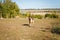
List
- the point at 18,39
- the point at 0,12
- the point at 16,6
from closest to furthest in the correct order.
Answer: the point at 18,39, the point at 0,12, the point at 16,6

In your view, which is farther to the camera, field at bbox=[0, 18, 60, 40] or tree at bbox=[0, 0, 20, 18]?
tree at bbox=[0, 0, 20, 18]

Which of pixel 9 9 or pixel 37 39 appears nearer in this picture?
pixel 37 39

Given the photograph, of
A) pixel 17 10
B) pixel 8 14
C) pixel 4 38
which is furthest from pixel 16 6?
pixel 4 38

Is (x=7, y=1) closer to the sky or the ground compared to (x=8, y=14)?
closer to the sky

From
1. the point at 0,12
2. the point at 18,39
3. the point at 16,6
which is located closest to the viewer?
the point at 18,39

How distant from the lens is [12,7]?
39531mm

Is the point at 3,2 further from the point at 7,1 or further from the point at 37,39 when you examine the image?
the point at 37,39

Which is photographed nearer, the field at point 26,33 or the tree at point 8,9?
the field at point 26,33

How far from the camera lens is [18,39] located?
11820 millimetres

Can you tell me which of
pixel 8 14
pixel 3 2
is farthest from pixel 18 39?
pixel 3 2

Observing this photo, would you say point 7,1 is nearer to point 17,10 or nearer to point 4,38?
point 17,10

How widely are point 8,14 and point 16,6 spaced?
12.2ft

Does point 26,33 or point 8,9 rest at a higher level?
point 8,9

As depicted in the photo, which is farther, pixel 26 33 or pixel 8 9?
→ pixel 8 9
